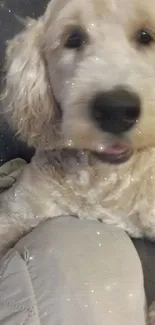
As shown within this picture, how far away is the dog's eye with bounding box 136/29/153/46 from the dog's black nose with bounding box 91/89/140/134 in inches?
7.0

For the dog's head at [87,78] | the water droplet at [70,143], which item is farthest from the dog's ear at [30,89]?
the water droplet at [70,143]

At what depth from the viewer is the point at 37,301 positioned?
1019mm

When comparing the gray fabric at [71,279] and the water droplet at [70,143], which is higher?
the water droplet at [70,143]

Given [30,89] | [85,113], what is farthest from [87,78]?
[30,89]

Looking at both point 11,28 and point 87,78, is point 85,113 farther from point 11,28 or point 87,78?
point 11,28

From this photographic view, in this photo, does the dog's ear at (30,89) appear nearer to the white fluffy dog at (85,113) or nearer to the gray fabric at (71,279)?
the white fluffy dog at (85,113)

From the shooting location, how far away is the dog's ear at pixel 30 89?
1246 millimetres

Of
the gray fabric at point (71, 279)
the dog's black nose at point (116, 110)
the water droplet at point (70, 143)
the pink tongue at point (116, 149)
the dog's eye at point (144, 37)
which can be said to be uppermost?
the dog's black nose at point (116, 110)

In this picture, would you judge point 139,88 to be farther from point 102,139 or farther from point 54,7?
point 54,7

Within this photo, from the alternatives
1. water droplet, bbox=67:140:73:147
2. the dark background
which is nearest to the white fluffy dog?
water droplet, bbox=67:140:73:147

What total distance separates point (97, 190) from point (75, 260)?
0.62ft

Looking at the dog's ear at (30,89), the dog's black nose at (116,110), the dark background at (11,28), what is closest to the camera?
the dog's black nose at (116,110)

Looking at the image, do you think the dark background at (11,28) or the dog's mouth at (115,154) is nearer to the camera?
the dog's mouth at (115,154)

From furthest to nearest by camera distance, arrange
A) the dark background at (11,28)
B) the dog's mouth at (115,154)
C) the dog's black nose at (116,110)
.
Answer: the dark background at (11,28), the dog's mouth at (115,154), the dog's black nose at (116,110)
